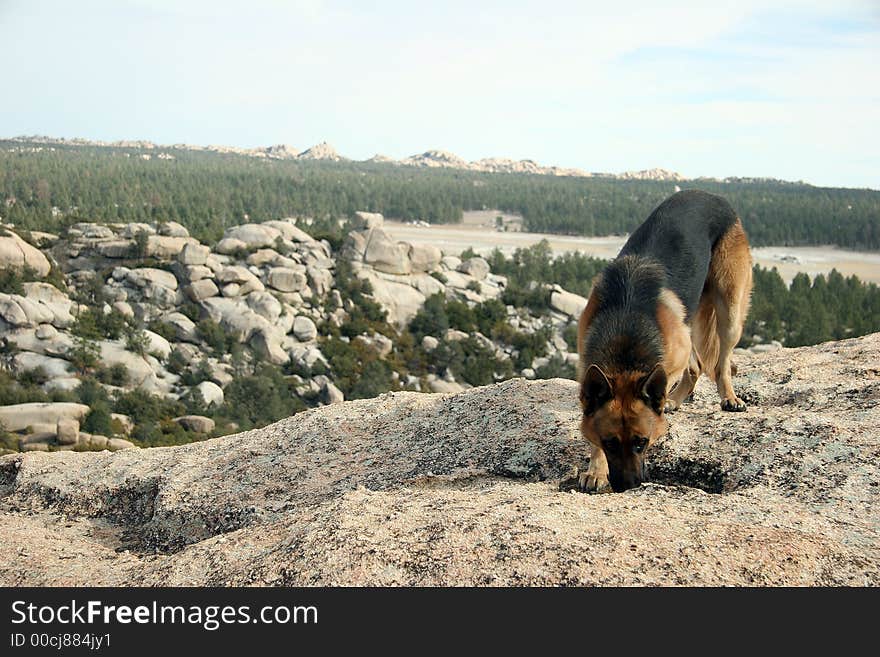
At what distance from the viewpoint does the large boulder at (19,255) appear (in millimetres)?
45312

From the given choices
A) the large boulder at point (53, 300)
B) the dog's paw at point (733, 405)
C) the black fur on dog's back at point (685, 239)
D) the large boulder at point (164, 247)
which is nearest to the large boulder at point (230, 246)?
the large boulder at point (164, 247)


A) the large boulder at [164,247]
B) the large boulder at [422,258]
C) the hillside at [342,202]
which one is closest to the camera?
the large boulder at [164,247]

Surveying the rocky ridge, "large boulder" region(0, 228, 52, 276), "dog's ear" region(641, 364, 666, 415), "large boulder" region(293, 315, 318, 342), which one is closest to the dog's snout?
"dog's ear" region(641, 364, 666, 415)

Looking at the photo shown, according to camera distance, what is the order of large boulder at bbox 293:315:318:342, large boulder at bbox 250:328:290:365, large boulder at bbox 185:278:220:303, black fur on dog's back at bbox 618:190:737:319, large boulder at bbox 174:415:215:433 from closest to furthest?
1. black fur on dog's back at bbox 618:190:737:319
2. large boulder at bbox 174:415:215:433
3. large boulder at bbox 250:328:290:365
4. large boulder at bbox 293:315:318:342
5. large boulder at bbox 185:278:220:303

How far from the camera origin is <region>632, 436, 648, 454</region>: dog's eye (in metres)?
5.44

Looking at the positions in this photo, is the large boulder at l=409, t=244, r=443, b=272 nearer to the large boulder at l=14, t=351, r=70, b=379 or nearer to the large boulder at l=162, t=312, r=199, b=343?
the large boulder at l=162, t=312, r=199, b=343

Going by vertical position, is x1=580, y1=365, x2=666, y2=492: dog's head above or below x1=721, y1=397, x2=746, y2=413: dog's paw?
above

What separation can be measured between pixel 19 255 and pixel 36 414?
20.5 meters

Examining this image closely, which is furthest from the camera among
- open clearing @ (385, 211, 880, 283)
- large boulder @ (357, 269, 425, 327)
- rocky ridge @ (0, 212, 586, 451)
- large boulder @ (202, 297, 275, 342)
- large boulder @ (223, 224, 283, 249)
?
open clearing @ (385, 211, 880, 283)

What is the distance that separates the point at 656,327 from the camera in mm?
6055

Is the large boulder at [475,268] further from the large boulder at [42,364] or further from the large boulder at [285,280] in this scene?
the large boulder at [42,364]

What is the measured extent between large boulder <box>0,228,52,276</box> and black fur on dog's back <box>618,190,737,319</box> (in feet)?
151

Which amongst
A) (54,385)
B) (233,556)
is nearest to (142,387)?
(54,385)

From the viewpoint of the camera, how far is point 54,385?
3638cm
